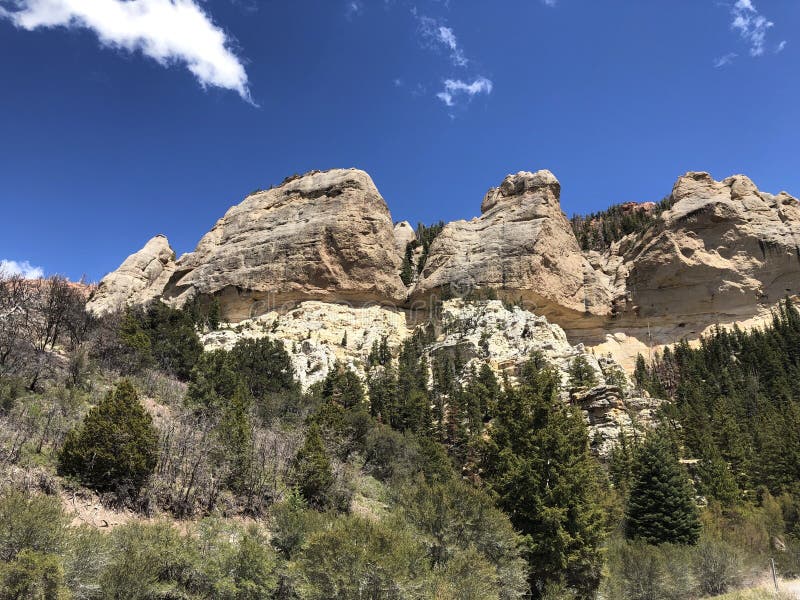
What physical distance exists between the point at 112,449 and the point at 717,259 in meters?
64.0

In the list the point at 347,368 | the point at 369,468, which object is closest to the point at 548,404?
the point at 369,468

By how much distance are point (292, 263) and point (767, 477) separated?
149 feet

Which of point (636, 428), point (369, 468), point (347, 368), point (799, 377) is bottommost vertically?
point (369, 468)

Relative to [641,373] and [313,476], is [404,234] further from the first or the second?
[313,476]

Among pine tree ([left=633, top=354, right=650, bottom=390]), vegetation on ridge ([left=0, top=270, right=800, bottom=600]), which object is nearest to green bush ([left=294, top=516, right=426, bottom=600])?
vegetation on ridge ([left=0, top=270, right=800, bottom=600])

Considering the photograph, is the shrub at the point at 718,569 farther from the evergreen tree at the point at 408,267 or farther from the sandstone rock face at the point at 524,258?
the evergreen tree at the point at 408,267

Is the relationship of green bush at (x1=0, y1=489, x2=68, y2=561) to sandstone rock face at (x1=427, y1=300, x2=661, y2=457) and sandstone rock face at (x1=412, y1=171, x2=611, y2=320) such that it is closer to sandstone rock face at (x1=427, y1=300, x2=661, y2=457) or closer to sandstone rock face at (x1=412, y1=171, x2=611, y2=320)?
sandstone rock face at (x1=427, y1=300, x2=661, y2=457)

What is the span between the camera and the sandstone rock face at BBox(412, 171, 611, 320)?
58625 mm

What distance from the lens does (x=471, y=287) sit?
59000mm

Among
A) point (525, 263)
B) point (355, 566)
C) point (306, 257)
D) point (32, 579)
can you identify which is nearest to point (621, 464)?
point (355, 566)

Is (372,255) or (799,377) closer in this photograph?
(799,377)

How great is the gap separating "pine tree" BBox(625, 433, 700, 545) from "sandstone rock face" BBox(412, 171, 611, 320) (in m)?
32.8

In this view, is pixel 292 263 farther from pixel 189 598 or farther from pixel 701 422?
pixel 189 598

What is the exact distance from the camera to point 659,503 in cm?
2453
